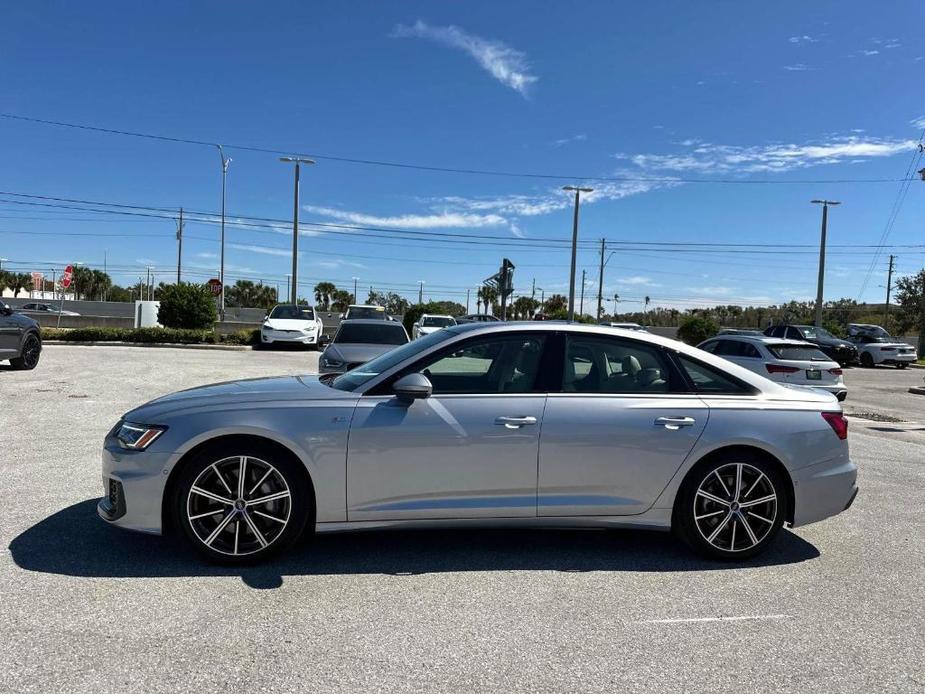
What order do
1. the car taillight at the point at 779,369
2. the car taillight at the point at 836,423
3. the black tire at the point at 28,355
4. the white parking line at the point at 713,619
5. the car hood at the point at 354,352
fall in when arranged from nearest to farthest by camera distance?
1. the white parking line at the point at 713,619
2. the car taillight at the point at 836,423
3. the car hood at the point at 354,352
4. the car taillight at the point at 779,369
5. the black tire at the point at 28,355

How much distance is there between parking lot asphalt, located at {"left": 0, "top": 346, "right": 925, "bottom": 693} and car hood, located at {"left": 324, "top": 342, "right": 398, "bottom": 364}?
16.3 feet

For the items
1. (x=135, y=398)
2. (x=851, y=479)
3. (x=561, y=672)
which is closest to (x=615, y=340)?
(x=851, y=479)

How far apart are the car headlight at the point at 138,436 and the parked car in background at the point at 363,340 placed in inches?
244

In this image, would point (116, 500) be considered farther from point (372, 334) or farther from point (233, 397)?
point (372, 334)

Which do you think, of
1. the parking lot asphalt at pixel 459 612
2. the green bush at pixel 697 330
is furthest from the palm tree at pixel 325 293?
the parking lot asphalt at pixel 459 612

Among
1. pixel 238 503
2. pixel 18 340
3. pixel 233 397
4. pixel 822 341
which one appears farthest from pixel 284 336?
pixel 822 341

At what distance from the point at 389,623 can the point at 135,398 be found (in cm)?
922

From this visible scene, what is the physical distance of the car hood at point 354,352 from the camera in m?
10.0

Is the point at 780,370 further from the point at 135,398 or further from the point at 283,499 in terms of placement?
the point at 135,398

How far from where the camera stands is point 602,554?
4.38 metres

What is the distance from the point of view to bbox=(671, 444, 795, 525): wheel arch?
13.8ft

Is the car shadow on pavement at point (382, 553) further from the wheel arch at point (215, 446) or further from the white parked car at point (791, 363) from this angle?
the white parked car at point (791, 363)

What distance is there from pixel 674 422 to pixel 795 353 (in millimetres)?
9129

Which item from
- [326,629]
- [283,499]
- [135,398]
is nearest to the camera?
[326,629]
